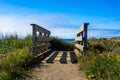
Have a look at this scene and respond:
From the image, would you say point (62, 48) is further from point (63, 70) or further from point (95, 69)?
point (95, 69)

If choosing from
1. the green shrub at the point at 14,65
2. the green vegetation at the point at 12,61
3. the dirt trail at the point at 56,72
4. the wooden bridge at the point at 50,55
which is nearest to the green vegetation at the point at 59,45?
the wooden bridge at the point at 50,55

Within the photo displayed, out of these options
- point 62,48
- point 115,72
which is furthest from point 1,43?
point 62,48

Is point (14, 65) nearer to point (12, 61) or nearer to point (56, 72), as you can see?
point (12, 61)

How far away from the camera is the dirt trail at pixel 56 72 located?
8.50 metres

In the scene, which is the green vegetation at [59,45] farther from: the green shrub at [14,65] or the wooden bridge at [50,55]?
the green shrub at [14,65]

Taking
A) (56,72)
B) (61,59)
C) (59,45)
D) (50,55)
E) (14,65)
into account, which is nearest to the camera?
(14,65)

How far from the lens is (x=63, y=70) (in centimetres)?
984

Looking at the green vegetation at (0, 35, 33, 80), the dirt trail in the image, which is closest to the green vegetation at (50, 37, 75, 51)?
the green vegetation at (0, 35, 33, 80)

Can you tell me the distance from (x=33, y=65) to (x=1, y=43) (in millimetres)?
2888

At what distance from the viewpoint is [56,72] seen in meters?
9.43

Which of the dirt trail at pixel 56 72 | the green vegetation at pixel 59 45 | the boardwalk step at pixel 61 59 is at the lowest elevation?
the dirt trail at pixel 56 72

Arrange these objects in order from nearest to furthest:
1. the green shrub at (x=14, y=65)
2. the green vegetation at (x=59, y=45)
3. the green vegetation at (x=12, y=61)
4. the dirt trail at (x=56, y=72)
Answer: the green shrub at (x=14, y=65), the green vegetation at (x=12, y=61), the dirt trail at (x=56, y=72), the green vegetation at (x=59, y=45)

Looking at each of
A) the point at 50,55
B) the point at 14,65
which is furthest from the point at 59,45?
the point at 14,65

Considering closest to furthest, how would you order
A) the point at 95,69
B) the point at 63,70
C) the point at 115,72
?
the point at 115,72 < the point at 95,69 < the point at 63,70
